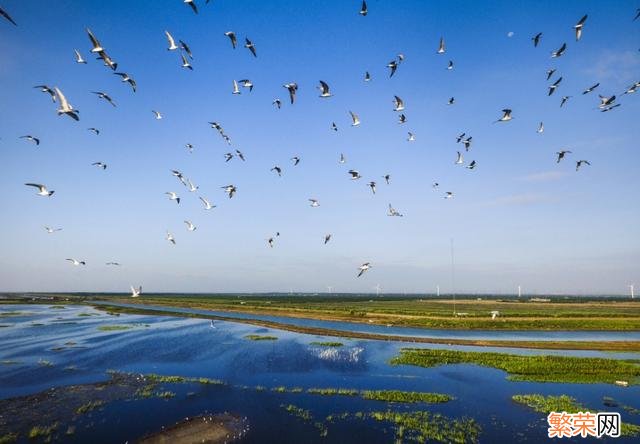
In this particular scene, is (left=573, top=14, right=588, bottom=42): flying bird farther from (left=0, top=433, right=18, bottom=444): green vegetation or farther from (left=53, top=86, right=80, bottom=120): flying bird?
(left=0, top=433, right=18, bottom=444): green vegetation

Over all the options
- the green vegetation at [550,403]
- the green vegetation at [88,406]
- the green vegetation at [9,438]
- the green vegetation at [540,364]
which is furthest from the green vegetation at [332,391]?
the green vegetation at [9,438]

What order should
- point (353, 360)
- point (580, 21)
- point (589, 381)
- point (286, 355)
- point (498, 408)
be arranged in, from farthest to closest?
point (286, 355) → point (353, 360) → point (589, 381) → point (498, 408) → point (580, 21)

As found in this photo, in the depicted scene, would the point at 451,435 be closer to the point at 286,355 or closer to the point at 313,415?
the point at 313,415

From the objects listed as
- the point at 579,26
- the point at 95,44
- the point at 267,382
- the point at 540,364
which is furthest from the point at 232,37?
the point at 540,364

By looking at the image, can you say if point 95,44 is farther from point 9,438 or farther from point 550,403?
point 550,403

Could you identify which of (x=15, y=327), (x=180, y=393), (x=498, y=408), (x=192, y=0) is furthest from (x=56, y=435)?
(x=15, y=327)

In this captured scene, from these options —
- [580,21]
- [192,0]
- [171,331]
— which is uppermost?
[580,21]
